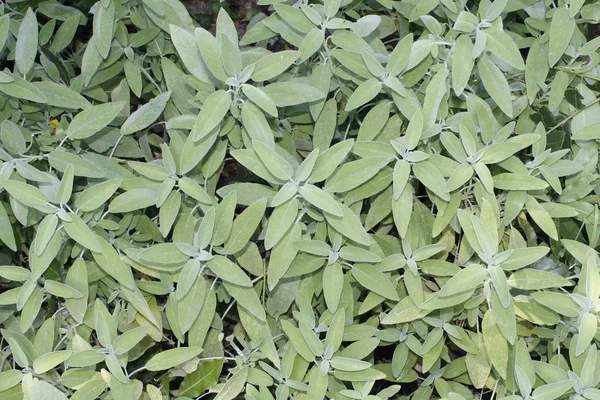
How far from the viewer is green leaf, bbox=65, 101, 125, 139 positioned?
1627mm

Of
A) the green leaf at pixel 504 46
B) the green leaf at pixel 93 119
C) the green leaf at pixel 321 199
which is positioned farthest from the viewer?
the green leaf at pixel 93 119

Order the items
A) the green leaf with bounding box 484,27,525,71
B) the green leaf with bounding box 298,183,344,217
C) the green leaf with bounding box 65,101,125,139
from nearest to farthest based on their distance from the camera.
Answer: the green leaf with bounding box 298,183,344,217, the green leaf with bounding box 484,27,525,71, the green leaf with bounding box 65,101,125,139

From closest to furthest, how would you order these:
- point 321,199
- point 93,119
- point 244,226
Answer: point 321,199
point 244,226
point 93,119

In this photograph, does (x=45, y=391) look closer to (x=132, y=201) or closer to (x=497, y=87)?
(x=132, y=201)

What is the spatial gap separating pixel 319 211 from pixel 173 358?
1.53ft

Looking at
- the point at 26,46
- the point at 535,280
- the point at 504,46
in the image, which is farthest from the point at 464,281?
the point at 26,46

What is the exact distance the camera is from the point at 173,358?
152 cm

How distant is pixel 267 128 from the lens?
1.48 meters

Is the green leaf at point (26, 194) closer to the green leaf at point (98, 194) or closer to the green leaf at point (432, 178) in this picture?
the green leaf at point (98, 194)

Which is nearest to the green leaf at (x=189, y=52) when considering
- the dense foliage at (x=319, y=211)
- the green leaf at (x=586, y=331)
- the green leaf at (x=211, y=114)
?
the dense foliage at (x=319, y=211)

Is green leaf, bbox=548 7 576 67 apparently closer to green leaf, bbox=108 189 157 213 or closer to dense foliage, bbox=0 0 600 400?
dense foliage, bbox=0 0 600 400

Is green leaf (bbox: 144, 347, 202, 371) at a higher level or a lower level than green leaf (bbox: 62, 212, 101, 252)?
lower

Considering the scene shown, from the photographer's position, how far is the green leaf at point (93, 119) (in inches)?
64.1

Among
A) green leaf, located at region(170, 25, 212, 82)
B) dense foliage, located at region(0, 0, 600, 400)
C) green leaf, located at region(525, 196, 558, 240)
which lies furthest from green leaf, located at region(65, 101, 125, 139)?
green leaf, located at region(525, 196, 558, 240)
